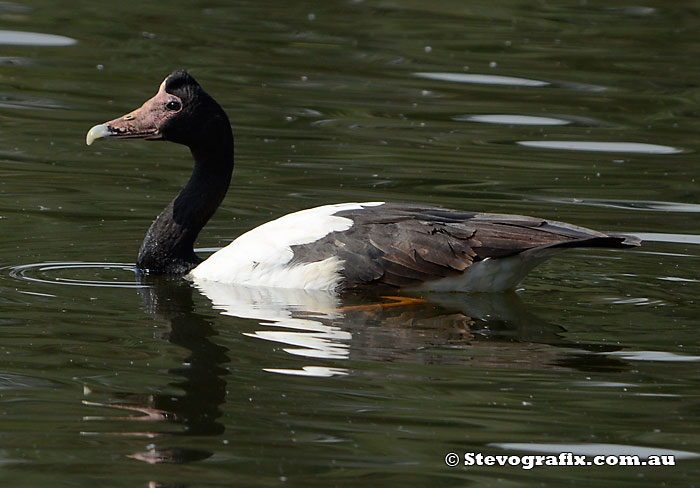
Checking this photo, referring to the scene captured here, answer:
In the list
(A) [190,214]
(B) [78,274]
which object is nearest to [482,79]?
(A) [190,214]

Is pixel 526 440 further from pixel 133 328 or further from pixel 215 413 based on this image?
pixel 133 328

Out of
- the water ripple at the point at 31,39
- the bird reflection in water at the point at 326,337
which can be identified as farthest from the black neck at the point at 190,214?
the water ripple at the point at 31,39

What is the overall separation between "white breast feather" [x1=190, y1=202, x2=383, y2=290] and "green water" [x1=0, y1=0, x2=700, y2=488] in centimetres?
15

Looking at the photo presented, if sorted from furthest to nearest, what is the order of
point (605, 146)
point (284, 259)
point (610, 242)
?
point (605, 146)
point (284, 259)
point (610, 242)

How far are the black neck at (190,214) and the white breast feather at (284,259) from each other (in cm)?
50

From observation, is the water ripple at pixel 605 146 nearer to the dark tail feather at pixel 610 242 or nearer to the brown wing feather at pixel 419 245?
the brown wing feather at pixel 419 245

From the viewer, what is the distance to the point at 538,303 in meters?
8.15

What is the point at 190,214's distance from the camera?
29.6 feet

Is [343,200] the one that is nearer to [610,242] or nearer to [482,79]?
[610,242]

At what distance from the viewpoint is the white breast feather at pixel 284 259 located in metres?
8.12

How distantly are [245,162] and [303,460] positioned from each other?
6.70m

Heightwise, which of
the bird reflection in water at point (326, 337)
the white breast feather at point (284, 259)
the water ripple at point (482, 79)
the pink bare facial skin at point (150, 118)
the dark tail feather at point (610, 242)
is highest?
the pink bare facial skin at point (150, 118)

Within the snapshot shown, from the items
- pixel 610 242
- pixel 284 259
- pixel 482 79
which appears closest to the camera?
pixel 610 242

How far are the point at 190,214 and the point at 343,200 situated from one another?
203 cm
